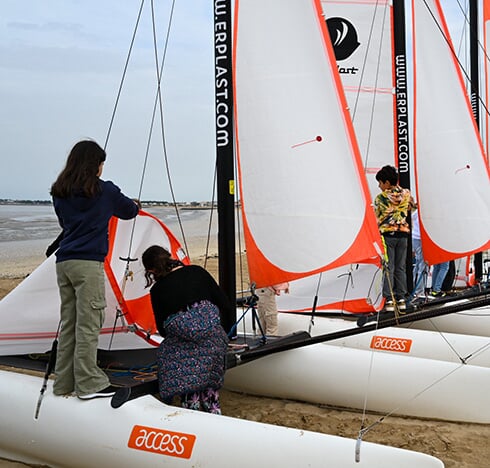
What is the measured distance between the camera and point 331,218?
3811 mm

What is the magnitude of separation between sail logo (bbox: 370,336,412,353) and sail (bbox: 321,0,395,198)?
1994mm

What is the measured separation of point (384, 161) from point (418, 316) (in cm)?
284

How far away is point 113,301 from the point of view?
419 centimetres

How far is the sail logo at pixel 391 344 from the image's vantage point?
4.63m

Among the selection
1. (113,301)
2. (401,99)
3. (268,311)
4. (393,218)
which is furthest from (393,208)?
(113,301)

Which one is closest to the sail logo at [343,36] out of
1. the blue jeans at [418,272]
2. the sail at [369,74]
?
the sail at [369,74]

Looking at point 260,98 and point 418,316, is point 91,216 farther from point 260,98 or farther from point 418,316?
point 418,316

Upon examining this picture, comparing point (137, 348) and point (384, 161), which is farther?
point (384, 161)

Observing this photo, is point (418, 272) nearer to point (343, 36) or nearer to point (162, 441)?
point (343, 36)

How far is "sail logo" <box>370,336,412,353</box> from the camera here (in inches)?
182

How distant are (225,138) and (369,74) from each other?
107 inches

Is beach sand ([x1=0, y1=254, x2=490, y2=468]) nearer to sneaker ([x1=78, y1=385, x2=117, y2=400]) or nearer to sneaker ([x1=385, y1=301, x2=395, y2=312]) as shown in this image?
sneaker ([x1=78, y1=385, x2=117, y2=400])

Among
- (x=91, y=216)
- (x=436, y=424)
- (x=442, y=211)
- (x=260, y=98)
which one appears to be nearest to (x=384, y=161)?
(x=442, y=211)

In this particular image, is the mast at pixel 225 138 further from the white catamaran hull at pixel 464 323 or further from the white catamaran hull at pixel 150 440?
the white catamaran hull at pixel 464 323
